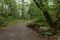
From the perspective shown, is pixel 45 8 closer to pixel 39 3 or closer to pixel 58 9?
pixel 39 3

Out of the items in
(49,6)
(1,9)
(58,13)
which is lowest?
(1,9)

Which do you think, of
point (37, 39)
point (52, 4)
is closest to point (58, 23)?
point (52, 4)

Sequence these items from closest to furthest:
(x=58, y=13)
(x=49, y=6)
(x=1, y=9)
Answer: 1. (x=49, y=6)
2. (x=58, y=13)
3. (x=1, y=9)

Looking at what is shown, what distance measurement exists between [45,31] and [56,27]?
1.12m

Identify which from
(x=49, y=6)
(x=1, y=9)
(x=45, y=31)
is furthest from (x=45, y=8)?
(x=1, y=9)

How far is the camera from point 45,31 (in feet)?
41.0

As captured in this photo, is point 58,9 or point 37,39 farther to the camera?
point 58,9

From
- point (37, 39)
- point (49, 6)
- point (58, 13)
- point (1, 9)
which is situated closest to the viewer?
point (37, 39)

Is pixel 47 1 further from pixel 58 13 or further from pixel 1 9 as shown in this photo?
pixel 1 9

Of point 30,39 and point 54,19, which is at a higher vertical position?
point 54,19

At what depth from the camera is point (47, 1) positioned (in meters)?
11.4

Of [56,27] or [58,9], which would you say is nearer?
[56,27]

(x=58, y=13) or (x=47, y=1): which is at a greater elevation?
(x=47, y=1)

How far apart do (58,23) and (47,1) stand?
266 centimetres
